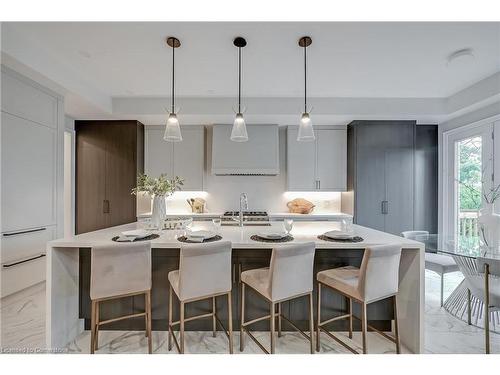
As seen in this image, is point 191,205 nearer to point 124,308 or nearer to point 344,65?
point 124,308

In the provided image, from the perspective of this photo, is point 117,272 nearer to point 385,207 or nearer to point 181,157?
point 181,157

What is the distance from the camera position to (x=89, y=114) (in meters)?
3.88

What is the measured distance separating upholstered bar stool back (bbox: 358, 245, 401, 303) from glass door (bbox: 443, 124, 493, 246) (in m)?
2.55

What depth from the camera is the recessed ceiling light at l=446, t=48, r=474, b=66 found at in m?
2.46

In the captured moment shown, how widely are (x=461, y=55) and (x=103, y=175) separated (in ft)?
16.5

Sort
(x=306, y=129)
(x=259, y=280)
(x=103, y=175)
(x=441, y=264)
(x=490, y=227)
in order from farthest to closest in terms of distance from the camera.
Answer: (x=103, y=175) → (x=441, y=264) → (x=306, y=129) → (x=490, y=227) → (x=259, y=280)

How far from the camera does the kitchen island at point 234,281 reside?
74.1 inches

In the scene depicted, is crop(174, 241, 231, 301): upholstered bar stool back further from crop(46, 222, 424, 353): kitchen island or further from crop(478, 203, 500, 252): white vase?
crop(478, 203, 500, 252): white vase

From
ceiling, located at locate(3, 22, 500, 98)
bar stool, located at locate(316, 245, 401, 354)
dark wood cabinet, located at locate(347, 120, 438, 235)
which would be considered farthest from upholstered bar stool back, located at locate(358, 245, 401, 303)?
dark wood cabinet, located at locate(347, 120, 438, 235)

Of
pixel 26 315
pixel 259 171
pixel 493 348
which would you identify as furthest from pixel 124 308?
pixel 493 348

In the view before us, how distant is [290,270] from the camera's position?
1729 mm

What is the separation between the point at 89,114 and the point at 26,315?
9.20 feet

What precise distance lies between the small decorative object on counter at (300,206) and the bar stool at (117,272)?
10.0ft

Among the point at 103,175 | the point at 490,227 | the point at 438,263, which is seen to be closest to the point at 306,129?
the point at 490,227
